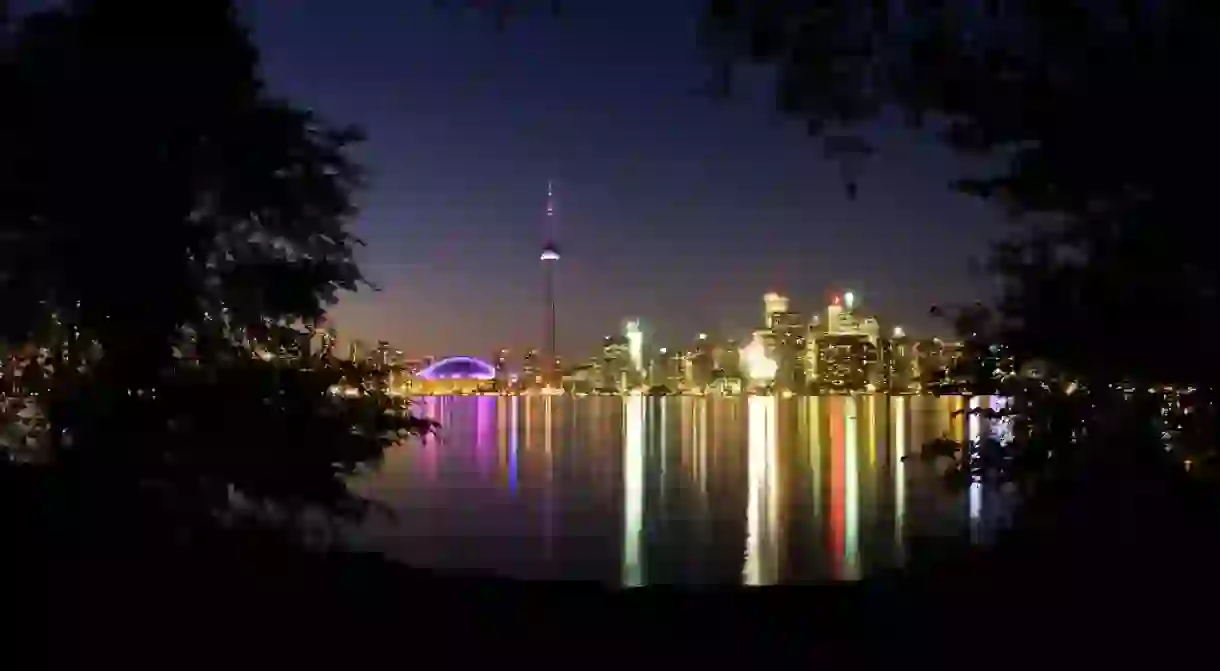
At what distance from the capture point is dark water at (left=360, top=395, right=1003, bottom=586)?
19.5 meters

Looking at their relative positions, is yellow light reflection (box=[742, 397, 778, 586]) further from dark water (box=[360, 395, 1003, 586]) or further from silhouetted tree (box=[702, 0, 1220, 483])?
silhouetted tree (box=[702, 0, 1220, 483])

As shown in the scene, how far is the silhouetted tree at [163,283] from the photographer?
8.79 metres

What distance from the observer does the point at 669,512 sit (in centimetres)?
2984

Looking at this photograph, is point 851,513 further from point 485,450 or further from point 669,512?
point 485,450

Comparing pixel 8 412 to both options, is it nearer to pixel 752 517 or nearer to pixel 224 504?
pixel 224 504

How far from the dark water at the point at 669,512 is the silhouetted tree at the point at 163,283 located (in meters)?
1.82

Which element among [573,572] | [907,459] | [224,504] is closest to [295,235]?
[224,504]

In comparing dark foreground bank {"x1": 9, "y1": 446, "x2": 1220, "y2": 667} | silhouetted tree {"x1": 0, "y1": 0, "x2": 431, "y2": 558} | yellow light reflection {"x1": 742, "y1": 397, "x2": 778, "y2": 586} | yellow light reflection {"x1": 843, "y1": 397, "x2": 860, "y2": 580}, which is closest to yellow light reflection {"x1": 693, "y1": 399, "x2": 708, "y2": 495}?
yellow light reflection {"x1": 742, "y1": 397, "x2": 778, "y2": 586}

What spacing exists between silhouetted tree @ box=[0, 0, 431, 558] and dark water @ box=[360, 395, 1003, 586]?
182 cm

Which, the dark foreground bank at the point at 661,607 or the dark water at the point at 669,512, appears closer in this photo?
the dark foreground bank at the point at 661,607

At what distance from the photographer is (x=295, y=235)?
33.7 feet

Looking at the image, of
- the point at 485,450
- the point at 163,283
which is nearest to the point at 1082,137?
the point at 163,283

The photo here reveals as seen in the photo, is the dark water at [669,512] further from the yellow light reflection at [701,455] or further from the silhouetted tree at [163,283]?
the silhouetted tree at [163,283]

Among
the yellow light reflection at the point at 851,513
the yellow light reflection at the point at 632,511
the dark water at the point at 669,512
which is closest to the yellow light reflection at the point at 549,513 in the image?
the dark water at the point at 669,512
